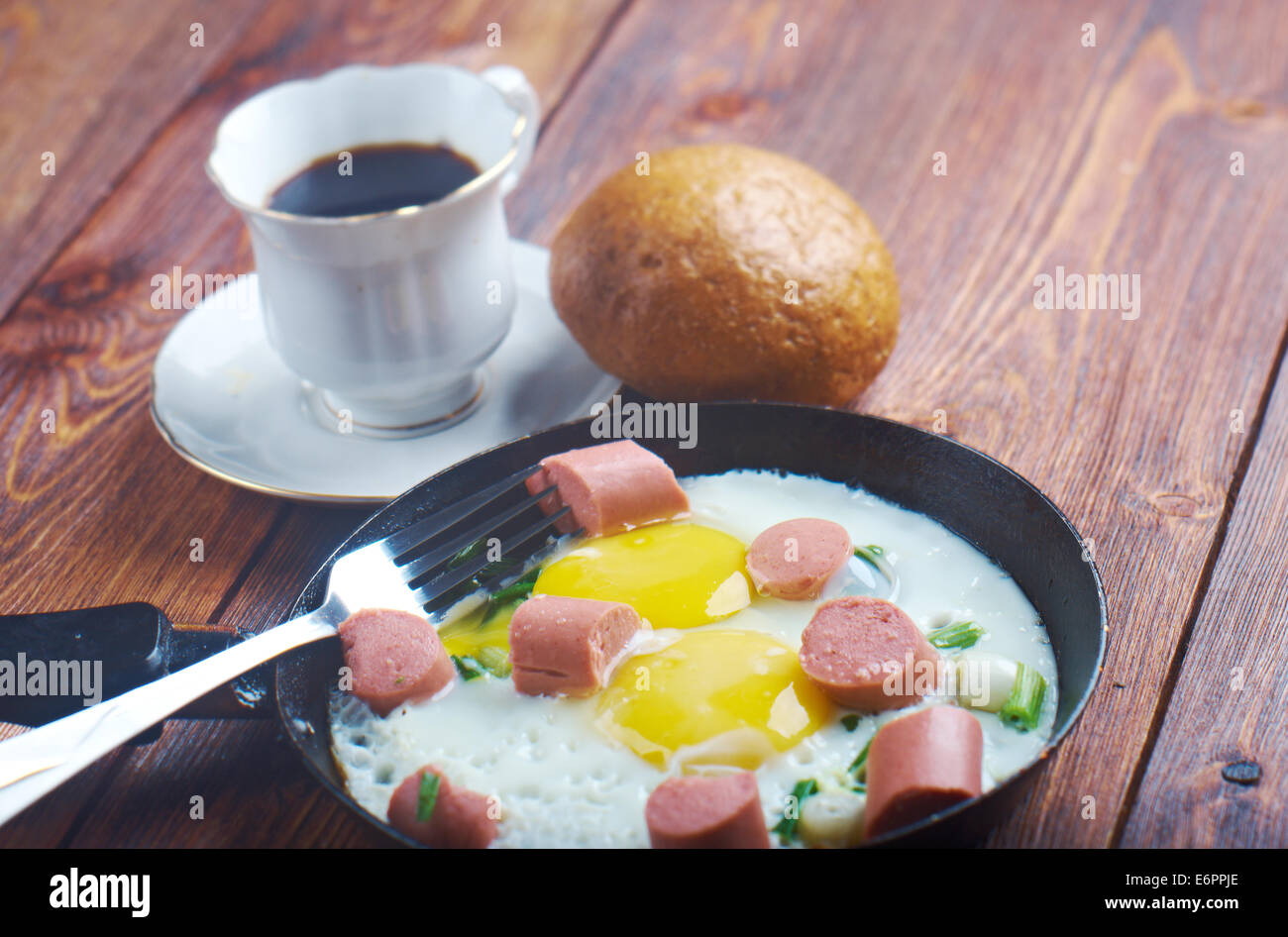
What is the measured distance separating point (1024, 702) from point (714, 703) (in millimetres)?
351

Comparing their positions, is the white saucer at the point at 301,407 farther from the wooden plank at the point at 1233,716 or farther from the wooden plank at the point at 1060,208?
the wooden plank at the point at 1233,716

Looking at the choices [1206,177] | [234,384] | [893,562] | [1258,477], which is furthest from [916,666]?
[1206,177]

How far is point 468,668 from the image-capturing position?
1507 millimetres

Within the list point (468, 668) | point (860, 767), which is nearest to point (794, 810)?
point (860, 767)

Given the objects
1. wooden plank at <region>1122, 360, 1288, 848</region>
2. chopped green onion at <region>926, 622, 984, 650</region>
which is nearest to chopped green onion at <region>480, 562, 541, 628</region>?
chopped green onion at <region>926, 622, 984, 650</region>

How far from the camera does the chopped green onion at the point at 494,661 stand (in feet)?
4.93

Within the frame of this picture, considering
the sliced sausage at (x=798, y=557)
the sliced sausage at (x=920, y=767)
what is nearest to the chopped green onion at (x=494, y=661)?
the sliced sausage at (x=798, y=557)

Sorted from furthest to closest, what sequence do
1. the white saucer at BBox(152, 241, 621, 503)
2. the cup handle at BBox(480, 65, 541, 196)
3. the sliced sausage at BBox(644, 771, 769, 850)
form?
the cup handle at BBox(480, 65, 541, 196), the white saucer at BBox(152, 241, 621, 503), the sliced sausage at BBox(644, 771, 769, 850)

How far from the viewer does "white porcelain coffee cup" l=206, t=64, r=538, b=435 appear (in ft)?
6.05

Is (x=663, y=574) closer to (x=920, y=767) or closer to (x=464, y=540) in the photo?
(x=464, y=540)

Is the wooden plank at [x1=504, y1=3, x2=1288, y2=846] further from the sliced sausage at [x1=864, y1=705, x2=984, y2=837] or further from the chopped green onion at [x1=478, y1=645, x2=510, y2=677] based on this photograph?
the chopped green onion at [x1=478, y1=645, x2=510, y2=677]

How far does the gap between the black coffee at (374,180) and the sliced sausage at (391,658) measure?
733 mm

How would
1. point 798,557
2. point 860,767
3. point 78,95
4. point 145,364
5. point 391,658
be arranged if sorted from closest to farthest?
point 860,767
point 391,658
point 798,557
point 145,364
point 78,95

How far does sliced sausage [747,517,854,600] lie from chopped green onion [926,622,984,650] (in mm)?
159
